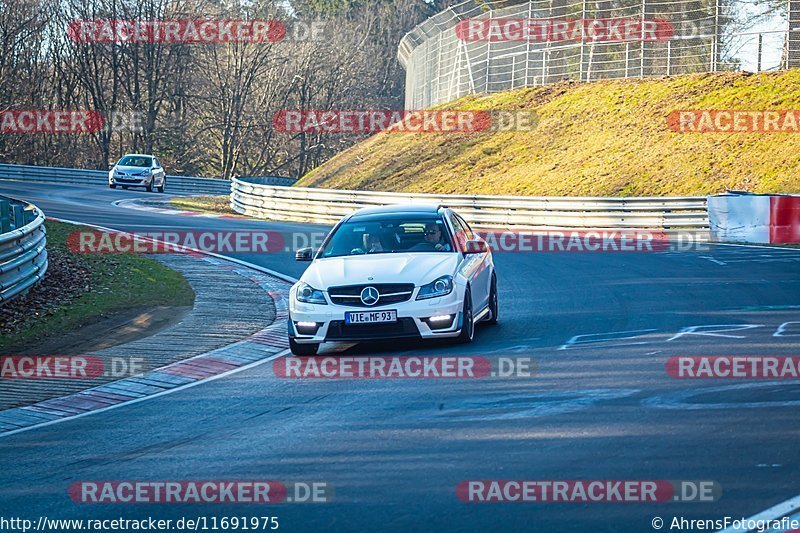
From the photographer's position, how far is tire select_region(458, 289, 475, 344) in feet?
38.0

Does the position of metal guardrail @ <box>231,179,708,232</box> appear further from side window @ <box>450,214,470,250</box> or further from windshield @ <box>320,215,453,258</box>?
windshield @ <box>320,215,453,258</box>

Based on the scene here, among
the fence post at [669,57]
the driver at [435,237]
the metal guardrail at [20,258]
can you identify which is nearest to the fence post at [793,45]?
the fence post at [669,57]

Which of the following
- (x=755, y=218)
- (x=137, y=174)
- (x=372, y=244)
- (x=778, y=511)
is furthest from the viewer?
(x=137, y=174)

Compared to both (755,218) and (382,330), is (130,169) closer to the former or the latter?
(755,218)

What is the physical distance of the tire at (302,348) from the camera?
11672 millimetres

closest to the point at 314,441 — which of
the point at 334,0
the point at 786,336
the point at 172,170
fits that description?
the point at 786,336

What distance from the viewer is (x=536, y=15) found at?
1681 inches

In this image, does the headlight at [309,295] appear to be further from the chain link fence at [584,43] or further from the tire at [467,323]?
the chain link fence at [584,43]

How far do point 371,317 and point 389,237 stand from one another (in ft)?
5.51

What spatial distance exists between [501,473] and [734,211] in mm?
19646

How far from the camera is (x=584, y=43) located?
42938 mm

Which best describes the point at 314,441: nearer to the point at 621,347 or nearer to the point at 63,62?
the point at 621,347

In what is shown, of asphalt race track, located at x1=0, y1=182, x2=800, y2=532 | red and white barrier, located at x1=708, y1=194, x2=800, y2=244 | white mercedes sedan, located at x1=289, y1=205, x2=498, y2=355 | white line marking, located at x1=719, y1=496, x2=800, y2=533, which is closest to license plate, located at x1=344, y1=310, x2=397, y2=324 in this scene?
white mercedes sedan, located at x1=289, y1=205, x2=498, y2=355

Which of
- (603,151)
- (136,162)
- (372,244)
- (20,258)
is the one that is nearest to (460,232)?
(372,244)
